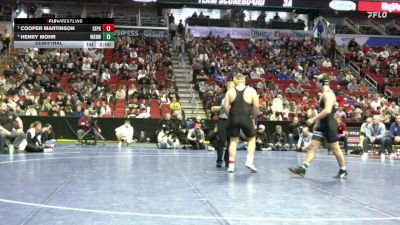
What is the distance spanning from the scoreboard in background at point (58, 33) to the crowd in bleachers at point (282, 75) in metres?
5.93

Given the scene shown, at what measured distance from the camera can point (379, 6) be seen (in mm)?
31094

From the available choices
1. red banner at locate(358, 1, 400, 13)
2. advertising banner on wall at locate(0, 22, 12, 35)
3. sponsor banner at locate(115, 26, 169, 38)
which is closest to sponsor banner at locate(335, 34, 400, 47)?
red banner at locate(358, 1, 400, 13)

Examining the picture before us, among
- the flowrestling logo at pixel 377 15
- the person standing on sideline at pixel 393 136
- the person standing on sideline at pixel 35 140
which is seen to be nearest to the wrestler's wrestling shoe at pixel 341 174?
the person standing on sideline at pixel 393 136

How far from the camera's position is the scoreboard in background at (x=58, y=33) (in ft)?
50.2

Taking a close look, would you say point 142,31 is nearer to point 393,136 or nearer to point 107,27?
point 107,27

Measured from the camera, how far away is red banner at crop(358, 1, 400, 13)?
30.9 metres

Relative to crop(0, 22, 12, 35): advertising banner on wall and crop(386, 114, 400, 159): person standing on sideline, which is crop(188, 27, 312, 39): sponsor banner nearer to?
crop(0, 22, 12, 35): advertising banner on wall

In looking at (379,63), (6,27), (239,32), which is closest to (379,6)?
(379,63)

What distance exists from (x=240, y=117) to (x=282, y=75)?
1722 cm

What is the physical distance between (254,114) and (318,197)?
8.63 ft

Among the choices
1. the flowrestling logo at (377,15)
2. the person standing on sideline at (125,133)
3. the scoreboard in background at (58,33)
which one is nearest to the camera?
the scoreboard in background at (58,33)

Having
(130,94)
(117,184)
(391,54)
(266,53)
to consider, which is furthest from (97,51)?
(117,184)

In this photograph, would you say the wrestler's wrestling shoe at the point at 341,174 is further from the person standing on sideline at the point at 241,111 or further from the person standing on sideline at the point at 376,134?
the person standing on sideline at the point at 376,134

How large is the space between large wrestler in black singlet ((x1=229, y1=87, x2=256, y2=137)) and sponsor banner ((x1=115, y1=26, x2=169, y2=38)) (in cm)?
2048
